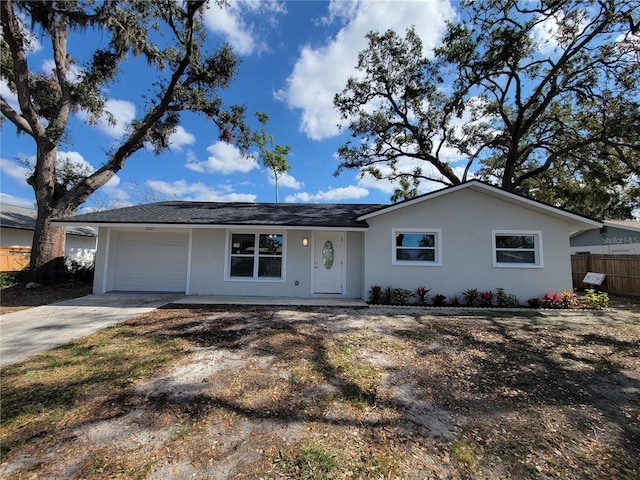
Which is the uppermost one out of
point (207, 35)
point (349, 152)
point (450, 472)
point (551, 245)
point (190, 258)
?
point (207, 35)

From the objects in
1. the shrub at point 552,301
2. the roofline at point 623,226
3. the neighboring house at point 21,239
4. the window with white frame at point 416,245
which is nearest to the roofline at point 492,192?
the window with white frame at point 416,245

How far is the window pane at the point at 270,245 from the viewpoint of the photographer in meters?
9.73

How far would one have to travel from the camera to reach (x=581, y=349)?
5.29 metres

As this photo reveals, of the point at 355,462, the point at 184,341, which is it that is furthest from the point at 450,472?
the point at 184,341

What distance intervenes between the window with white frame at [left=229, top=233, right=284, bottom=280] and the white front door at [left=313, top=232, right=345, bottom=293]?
49.6 inches

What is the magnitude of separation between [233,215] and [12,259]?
1499cm

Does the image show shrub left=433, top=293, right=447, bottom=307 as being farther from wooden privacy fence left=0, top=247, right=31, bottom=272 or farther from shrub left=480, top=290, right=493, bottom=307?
wooden privacy fence left=0, top=247, right=31, bottom=272

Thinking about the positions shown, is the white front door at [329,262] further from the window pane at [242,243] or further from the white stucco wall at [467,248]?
the window pane at [242,243]

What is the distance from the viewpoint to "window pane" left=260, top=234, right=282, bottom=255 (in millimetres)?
9727

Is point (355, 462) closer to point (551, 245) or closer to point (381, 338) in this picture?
point (381, 338)

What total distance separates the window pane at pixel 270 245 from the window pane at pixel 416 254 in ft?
13.0

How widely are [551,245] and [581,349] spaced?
487 centimetres

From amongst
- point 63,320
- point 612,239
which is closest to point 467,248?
point 63,320

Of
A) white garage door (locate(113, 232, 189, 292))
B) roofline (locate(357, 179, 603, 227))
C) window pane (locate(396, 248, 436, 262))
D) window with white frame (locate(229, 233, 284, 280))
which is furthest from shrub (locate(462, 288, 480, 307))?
white garage door (locate(113, 232, 189, 292))
